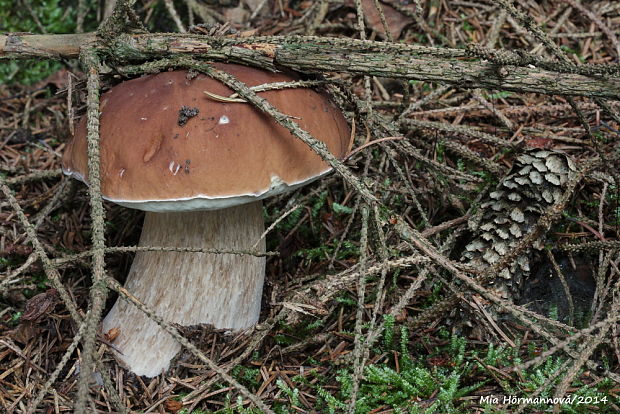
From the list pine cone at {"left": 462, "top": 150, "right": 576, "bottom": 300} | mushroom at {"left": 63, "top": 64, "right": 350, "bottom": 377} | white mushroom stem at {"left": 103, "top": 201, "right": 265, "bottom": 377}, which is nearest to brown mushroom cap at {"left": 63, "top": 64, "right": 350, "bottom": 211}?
mushroom at {"left": 63, "top": 64, "right": 350, "bottom": 377}

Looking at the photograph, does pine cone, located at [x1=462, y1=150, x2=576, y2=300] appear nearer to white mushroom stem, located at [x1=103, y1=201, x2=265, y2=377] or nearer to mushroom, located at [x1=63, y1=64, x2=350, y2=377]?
mushroom, located at [x1=63, y1=64, x2=350, y2=377]

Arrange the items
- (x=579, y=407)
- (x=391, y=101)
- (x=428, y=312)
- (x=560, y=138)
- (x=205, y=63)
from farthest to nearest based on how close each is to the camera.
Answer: (x=391, y=101) < (x=560, y=138) < (x=428, y=312) < (x=205, y=63) < (x=579, y=407)

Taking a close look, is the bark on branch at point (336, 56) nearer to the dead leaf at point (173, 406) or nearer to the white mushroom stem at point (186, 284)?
the white mushroom stem at point (186, 284)

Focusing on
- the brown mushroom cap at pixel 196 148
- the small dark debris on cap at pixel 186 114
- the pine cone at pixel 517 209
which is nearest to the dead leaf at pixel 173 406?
the brown mushroom cap at pixel 196 148

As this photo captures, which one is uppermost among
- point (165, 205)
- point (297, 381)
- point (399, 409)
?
point (165, 205)

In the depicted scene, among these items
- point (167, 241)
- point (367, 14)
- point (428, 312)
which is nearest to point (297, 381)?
point (428, 312)

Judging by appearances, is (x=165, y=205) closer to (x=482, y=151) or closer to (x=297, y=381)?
(x=297, y=381)

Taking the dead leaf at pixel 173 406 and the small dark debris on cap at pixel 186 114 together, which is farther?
the dead leaf at pixel 173 406
